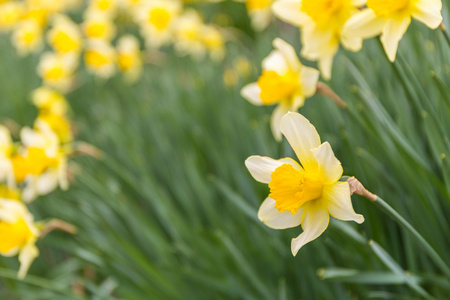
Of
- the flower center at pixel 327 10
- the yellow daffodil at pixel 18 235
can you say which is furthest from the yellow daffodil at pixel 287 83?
the yellow daffodil at pixel 18 235

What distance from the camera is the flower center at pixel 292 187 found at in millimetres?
726

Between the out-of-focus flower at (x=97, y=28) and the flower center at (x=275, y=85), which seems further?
the out-of-focus flower at (x=97, y=28)

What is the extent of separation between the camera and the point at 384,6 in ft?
2.72

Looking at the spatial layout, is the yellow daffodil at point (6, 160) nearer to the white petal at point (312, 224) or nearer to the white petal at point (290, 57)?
the white petal at point (290, 57)

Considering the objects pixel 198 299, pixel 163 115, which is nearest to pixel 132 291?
pixel 198 299

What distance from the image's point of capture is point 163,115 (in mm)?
2219

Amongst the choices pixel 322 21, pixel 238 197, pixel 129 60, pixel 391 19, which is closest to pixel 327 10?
pixel 322 21

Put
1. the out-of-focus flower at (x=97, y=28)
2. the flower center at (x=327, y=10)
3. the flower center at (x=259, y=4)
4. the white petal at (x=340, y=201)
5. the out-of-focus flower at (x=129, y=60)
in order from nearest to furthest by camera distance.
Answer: the white petal at (x=340, y=201), the flower center at (x=327, y=10), the flower center at (x=259, y=4), the out-of-focus flower at (x=129, y=60), the out-of-focus flower at (x=97, y=28)

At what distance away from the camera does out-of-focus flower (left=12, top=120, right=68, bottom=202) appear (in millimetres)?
1473

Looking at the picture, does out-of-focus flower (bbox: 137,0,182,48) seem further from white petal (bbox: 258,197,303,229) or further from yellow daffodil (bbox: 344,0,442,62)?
white petal (bbox: 258,197,303,229)

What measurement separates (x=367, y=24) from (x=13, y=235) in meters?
1.00

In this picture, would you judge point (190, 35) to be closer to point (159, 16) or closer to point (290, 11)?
point (159, 16)

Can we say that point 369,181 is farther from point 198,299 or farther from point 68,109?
point 68,109

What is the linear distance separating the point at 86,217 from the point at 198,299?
527mm
